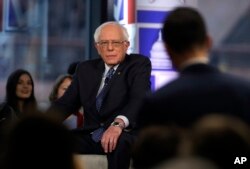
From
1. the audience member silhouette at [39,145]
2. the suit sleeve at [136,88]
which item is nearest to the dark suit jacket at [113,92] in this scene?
the suit sleeve at [136,88]

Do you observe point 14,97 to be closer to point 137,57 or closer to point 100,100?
point 100,100

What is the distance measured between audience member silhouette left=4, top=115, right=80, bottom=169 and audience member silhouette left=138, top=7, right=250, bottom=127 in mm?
824

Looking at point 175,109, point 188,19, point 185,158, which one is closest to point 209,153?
point 185,158

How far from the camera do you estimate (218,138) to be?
2350 millimetres

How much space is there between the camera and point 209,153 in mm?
2332

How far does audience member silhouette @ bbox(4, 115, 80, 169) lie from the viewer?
226cm

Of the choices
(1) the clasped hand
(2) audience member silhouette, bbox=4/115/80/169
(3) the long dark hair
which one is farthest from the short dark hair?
(3) the long dark hair

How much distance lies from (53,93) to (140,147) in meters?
4.74

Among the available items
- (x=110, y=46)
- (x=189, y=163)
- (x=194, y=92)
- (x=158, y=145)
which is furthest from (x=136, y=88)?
(x=189, y=163)

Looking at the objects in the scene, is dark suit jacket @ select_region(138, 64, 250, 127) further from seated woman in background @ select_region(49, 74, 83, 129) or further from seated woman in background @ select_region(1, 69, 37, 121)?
seated woman in background @ select_region(49, 74, 83, 129)

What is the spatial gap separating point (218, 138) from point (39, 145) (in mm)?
494

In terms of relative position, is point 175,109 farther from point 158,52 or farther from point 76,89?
point 158,52

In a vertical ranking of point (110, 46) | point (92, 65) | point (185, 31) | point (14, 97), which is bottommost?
point (14, 97)

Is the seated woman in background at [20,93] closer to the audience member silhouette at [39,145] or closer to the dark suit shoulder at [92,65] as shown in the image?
the dark suit shoulder at [92,65]
